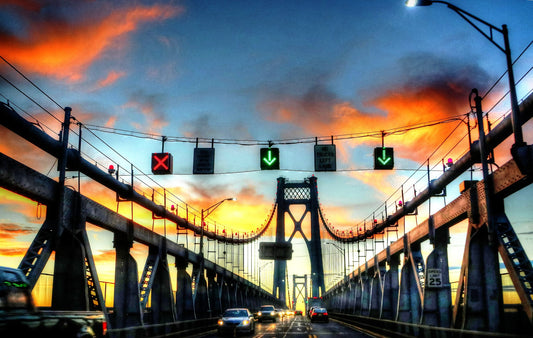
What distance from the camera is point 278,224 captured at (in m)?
119

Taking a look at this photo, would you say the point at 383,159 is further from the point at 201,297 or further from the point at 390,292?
the point at 201,297

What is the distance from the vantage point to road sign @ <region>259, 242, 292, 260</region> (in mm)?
54969

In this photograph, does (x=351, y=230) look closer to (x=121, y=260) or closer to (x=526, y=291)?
(x=121, y=260)

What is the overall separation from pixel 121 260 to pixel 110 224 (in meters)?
4.03

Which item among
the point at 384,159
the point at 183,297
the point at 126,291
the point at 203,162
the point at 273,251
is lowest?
the point at 183,297

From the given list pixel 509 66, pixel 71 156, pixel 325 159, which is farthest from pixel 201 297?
pixel 509 66

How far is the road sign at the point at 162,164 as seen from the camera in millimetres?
23469

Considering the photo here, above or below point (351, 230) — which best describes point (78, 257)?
below

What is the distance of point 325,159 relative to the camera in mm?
24234

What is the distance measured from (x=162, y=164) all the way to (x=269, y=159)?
15.7ft

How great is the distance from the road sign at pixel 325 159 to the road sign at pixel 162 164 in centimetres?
649

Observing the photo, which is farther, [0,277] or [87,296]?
[87,296]

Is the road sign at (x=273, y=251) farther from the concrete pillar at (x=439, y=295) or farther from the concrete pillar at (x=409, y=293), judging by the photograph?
the concrete pillar at (x=439, y=295)

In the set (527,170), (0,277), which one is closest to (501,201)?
(527,170)
